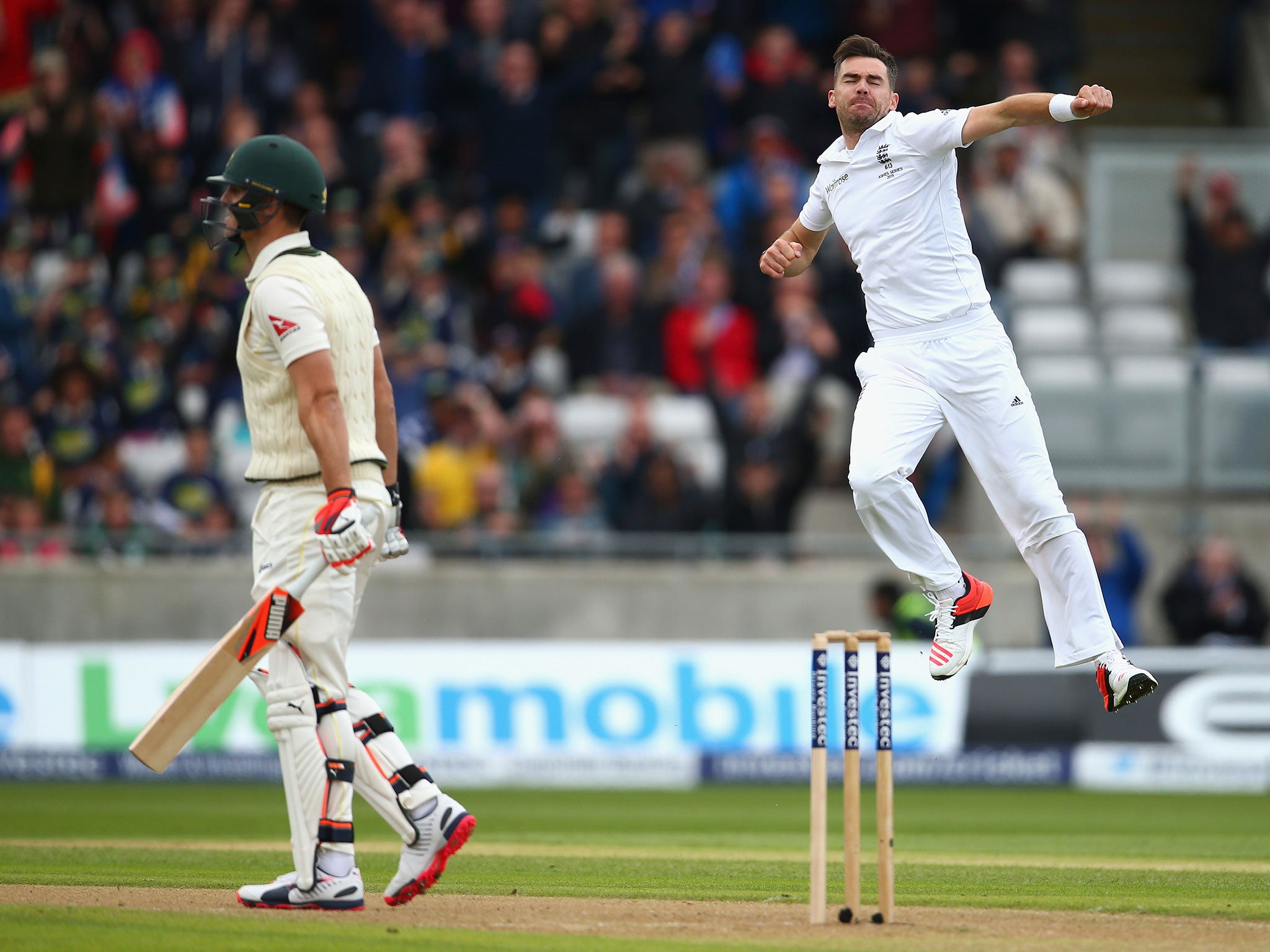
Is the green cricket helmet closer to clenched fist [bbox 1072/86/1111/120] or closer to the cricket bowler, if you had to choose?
the cricket bowler

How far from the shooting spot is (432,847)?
702 centimetres

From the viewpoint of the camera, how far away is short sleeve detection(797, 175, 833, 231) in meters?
7.80

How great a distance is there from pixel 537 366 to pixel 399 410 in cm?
160

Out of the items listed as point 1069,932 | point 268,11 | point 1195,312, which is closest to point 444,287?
point 268,11

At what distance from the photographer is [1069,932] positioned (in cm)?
661

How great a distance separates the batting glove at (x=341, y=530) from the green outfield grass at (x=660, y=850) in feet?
4.22

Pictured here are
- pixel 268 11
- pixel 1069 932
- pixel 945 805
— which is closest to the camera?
pixel 1069 932

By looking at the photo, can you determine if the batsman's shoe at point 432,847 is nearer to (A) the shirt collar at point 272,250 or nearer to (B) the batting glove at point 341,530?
(B) the batting glove at point 341,530

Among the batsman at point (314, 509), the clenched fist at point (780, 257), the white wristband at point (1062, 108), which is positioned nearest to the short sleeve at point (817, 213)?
the clenched fist at point (780, 257)

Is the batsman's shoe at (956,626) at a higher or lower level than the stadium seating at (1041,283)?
lower

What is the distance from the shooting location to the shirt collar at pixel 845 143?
24.8 ft

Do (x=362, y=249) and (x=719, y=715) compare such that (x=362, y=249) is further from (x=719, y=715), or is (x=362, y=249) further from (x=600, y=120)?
(x=719, y=715)

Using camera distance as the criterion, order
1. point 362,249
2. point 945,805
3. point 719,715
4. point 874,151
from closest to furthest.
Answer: point 874,151 < point 945,805 < point 719,715 < point 362,249

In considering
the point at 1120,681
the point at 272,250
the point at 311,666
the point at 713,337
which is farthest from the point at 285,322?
the point at 713,337
